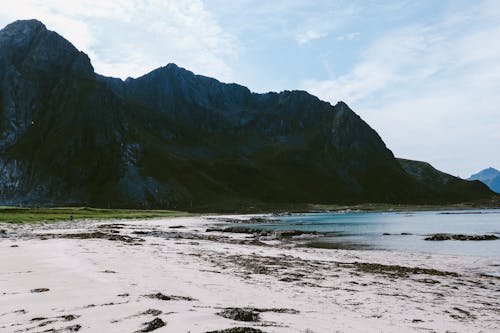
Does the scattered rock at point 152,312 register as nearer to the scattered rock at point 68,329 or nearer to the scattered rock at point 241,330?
the scattered rock at point 68,329

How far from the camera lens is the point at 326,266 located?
74.8 ft

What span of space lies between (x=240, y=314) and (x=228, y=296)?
2.86m

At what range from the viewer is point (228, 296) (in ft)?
40.3

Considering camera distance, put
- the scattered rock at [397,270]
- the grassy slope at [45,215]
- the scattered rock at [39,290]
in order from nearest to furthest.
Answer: the scattered rock at [39,290], the scattered rock at [397,270], the grassy slope at [45,215]

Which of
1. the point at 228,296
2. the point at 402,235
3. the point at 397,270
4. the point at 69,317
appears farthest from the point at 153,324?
the point at 402,235

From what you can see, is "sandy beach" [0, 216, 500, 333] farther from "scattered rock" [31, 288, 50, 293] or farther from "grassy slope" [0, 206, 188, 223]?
"grassy slope" [0, 206, 188, 223]

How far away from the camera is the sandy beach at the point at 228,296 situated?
8.84m

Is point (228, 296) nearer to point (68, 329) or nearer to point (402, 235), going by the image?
point (68, 329)

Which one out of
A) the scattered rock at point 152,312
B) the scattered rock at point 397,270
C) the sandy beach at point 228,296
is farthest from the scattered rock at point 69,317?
the scattered rock at point 397,270

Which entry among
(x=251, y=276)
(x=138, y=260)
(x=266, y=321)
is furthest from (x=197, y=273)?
(x=266, y=321)

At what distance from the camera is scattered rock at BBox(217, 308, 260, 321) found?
9.27 meters

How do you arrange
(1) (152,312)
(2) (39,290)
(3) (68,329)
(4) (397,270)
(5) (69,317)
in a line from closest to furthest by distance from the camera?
(3) (68,329)
(5) (69,317)
(1) (152,312)
(2) (39,290)
(4) (397,270)

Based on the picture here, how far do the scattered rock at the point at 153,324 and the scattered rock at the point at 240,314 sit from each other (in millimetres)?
1589

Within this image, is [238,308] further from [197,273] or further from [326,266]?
[326,266]
